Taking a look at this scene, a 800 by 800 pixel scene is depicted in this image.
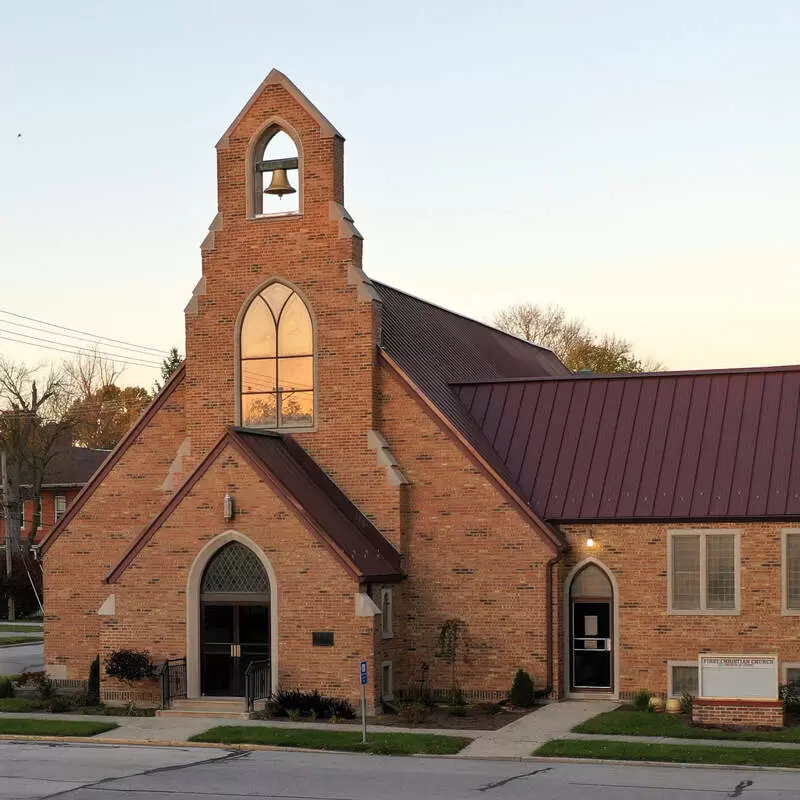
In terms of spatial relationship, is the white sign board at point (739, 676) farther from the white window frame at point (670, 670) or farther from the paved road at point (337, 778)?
the paved road at point (337, 778)

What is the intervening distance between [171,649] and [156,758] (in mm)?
6205

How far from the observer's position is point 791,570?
29734 mm

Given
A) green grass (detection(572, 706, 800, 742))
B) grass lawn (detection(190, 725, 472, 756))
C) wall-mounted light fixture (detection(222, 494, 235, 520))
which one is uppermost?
wall-mounted light fixture (detection(222, 494, 235, 520))

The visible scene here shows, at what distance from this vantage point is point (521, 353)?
148 ft

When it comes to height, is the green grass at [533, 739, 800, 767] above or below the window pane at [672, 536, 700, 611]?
below

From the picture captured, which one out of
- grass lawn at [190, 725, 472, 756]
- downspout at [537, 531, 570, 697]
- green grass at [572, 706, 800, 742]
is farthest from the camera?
downspout at [537, 531, 570, 697]

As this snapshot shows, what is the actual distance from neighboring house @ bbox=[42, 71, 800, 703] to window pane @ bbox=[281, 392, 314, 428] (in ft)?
0.14

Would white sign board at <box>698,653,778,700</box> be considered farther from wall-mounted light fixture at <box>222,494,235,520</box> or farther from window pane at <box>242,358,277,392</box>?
window pane at <box>242,358,277,392</box>

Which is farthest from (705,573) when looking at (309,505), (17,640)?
(17,640)

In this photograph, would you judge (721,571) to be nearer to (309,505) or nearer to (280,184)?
(309,505)

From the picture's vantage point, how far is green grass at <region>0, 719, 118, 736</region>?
26.5m

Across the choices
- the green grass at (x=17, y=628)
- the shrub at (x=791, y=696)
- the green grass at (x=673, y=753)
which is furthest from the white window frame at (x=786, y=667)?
the green grass at (x=17, y=628)

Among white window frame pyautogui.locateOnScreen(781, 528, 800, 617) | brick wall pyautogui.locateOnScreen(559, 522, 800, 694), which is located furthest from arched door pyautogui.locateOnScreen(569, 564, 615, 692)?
white window frame pyautogui.locateOnScreen(781, 528, 800, 617)

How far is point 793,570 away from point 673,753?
7.62 meters
